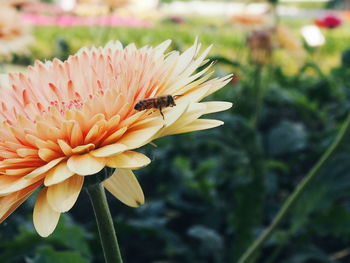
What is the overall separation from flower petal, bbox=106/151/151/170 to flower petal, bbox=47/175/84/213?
4 centimetres

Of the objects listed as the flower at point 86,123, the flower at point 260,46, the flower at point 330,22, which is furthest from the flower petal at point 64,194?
the flower at point 330,22

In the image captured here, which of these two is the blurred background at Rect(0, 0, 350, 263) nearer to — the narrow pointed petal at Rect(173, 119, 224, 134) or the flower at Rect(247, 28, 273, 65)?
the flower at Rect(247, 28, 273, 65)

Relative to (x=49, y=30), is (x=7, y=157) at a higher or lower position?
lower

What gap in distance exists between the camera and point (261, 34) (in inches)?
81.4

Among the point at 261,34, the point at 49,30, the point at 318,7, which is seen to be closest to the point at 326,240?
the point at 261,34

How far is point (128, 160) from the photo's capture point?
0.51 meters

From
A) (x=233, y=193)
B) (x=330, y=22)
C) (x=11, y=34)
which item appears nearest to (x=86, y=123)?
(x=233, y=193)

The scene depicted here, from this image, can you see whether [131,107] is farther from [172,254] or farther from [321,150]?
[321,150]

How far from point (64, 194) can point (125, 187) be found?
94mm

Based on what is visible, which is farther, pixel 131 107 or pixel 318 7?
pixel 318 7

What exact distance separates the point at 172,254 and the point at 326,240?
1.76ft

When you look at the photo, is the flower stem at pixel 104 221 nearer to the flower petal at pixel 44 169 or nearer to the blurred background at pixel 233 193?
the flower petal at pixel 44 169

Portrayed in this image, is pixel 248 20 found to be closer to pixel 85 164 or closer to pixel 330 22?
pixel 330 22

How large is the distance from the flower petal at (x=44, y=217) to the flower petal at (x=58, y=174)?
29 millimetres
